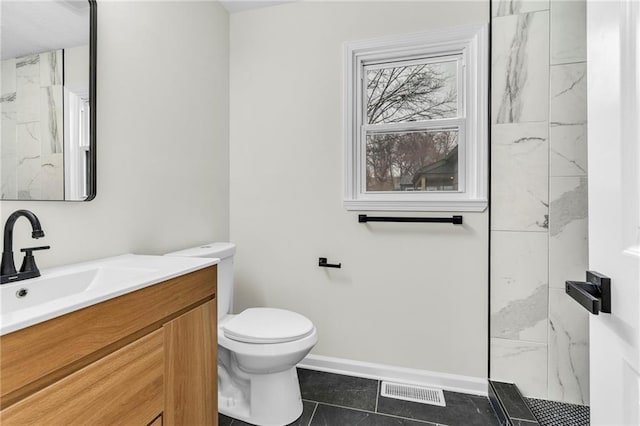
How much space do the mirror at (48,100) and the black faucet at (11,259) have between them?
126mm

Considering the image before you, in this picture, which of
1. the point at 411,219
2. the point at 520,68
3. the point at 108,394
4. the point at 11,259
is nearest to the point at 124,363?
the point at 108,394

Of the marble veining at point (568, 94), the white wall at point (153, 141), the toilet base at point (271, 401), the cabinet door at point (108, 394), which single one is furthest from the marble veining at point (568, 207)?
the white wall at point (153, 141)

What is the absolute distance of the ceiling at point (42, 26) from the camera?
1.07 meters

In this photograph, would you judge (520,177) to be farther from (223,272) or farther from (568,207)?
(223,272)

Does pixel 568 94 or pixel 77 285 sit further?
pixel 568 94

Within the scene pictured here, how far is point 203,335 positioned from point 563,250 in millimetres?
1740

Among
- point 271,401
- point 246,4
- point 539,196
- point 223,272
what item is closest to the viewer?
point 271,401

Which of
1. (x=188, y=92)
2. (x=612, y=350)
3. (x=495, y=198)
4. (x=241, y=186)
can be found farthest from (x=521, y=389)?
(x=188, y=92)

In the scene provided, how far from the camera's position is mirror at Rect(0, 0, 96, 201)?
1070 millimetres

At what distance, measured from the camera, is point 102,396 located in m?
0.82

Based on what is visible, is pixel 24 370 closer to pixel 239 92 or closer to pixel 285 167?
pixel 285 167

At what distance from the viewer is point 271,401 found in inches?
62.2

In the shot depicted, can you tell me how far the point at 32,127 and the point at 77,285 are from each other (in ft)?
1.88

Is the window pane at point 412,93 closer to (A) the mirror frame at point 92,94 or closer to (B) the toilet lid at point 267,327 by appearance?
(B) the toilet lid at point 267,327
